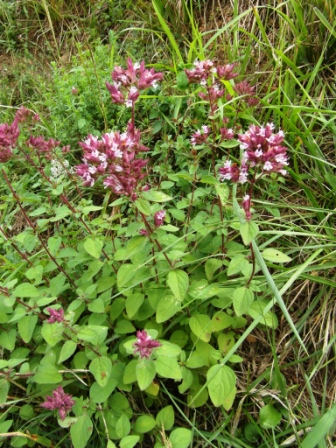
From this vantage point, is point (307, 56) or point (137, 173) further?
point (307, 56)

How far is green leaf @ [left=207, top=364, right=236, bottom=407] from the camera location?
1554 mm

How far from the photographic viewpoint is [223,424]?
1.73 m

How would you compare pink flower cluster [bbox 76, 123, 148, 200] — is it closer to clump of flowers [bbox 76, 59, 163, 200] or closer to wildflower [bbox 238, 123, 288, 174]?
clump of flowers [bbox 76, 59, 163, 200]

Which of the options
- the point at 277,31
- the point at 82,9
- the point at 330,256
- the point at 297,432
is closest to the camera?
the point at 297,432

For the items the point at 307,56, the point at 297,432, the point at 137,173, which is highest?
the point at 137,173

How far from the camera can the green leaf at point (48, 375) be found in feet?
5.40

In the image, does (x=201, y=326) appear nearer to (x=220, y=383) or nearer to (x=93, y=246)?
(x=220, y=383)

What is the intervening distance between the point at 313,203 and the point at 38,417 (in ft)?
5.41

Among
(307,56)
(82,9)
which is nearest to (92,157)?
(307,56)

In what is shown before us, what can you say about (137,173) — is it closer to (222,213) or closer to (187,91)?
(222,213)

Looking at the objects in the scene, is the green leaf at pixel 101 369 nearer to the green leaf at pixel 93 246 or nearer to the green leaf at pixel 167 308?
the green leaf at pixel 167 308

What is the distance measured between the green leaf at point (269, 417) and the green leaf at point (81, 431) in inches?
27.6

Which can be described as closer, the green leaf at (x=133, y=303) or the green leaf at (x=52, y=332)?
the green leaf at (x=52, y=332)

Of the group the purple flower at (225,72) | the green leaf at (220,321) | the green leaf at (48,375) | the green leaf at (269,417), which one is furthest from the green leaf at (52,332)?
the purple flower at (225,72)
